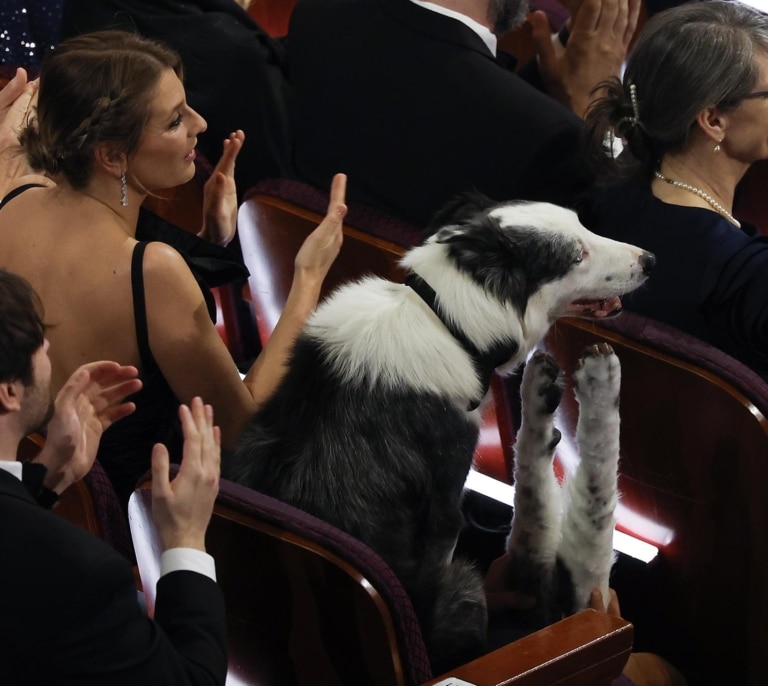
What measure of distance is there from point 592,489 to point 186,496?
709mm

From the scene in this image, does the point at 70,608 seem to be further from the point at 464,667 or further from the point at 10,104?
the point at 10,104

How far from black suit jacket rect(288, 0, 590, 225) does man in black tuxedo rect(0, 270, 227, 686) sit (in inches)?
37.6

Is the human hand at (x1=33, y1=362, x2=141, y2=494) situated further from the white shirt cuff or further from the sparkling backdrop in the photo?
the sparkling backdrop

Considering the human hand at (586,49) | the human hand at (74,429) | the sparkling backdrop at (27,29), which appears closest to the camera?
the human hand at (74,429)

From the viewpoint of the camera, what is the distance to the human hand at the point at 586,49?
8.94ft

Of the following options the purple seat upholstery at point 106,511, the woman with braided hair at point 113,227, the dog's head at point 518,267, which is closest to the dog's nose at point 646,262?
the dog's head at point 518,267

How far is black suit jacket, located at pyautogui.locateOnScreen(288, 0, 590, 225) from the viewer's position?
2.19 metres

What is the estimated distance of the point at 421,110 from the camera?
2.28 metres

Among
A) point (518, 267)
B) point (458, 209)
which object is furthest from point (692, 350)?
point (458, 209)

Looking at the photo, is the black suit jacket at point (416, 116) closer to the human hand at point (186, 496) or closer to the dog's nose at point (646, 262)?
the dog's nose at point (646, 262)

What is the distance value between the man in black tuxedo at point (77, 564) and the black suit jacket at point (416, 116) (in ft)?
3.14

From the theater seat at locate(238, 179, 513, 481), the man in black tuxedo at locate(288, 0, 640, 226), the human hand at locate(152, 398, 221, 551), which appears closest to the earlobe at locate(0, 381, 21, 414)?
the human hand at locate(152, 398, 221, 551)

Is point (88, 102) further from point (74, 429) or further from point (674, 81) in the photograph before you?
point (674, 81)

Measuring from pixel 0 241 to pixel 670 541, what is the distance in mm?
1165
